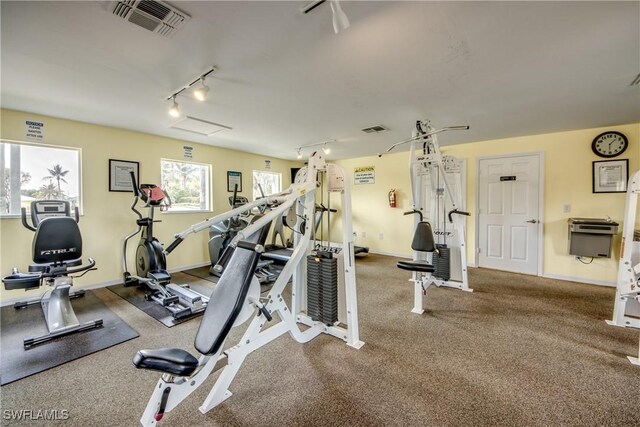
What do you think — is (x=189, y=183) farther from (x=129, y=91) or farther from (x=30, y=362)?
(x=30, y=362)

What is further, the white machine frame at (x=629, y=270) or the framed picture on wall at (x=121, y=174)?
the framed picture on wall at (x=121, y=174)

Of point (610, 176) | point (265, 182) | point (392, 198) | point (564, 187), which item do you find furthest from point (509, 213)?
point (265, 182)

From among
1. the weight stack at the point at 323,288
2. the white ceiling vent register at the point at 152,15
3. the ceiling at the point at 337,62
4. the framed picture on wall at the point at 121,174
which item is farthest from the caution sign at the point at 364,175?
the white ceiling vent register at the point at 152,15

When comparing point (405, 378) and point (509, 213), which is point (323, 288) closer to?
point (405, 378)

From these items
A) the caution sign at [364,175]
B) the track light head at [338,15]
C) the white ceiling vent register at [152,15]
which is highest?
the white ceiling vent register at [152,15]

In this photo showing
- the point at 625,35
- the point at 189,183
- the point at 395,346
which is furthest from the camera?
the point at 189,183

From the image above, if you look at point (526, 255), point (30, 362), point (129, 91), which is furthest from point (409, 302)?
point (129, 91)

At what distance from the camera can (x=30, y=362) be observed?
6.89ft

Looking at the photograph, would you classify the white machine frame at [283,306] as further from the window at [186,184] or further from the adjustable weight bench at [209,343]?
the window at [186,184]

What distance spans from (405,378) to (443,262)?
7.03ft

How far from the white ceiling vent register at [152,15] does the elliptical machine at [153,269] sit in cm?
253

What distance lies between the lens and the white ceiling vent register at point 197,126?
3.59 metres

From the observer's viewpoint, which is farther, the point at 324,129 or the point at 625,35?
the point at 324,129

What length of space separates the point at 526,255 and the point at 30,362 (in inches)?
243
